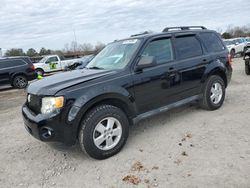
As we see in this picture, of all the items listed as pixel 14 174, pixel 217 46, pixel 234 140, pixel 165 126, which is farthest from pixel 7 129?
pixel 217 46

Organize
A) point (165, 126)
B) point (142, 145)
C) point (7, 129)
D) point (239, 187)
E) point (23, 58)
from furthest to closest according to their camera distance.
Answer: point (23, 58), point (7, 129), point (165, 126), point (142, 145), point (239, 187)

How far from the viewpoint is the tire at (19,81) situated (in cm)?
1347

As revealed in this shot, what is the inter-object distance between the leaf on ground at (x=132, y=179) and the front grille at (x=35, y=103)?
1618 millimetres

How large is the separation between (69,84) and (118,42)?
5.96 ft

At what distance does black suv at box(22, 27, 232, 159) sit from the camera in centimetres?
352

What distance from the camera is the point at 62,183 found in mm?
3311

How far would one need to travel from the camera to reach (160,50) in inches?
183

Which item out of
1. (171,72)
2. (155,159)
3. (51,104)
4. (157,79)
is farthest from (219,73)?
(51,104)

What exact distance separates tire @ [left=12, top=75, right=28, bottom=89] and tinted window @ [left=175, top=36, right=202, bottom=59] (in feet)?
36.0

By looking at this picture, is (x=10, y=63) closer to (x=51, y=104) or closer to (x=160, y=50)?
(x=160, y=50)

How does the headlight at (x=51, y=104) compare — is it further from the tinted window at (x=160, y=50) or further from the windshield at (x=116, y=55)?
the tinted window at (x=160, y=50)

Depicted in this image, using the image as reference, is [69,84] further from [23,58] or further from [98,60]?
[23,58]

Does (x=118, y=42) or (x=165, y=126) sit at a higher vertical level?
(x=118, y=42)

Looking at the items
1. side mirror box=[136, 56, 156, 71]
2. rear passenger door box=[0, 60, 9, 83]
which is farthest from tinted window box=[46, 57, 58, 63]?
side mirror box=[136, 56, 156, 71]
